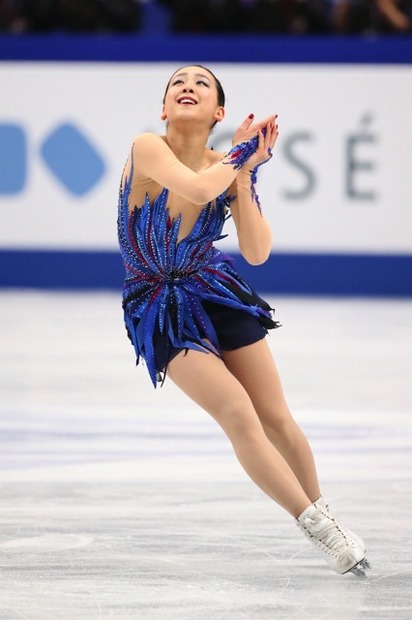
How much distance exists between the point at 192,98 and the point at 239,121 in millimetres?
5718

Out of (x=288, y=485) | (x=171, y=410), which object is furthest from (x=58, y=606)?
(x=171, y=410)

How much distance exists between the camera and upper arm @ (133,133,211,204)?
317 centimetres

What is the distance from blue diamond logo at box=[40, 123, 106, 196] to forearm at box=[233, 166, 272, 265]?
5.89m

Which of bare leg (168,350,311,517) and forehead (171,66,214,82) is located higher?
forehead (171,66,214,82)

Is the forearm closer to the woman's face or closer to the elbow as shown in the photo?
the elbow

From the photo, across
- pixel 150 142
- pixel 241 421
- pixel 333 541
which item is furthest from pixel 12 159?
pixel 333 541

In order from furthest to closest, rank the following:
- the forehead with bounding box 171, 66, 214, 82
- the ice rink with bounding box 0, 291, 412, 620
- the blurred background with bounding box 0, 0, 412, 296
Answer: the blurred background with bounding box 0, 0, 412, 296 < the forehead with bounding box 171, 66, 214, 82 < the ice rink with bounding box 0, 291, 412, 620

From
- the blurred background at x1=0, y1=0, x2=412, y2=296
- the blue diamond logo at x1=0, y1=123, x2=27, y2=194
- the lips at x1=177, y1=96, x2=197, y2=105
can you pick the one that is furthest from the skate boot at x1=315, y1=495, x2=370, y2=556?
the blue diamond logo at x1=0, y1=123, x2=27, y2=194

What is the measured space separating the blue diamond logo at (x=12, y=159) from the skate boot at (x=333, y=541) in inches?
248

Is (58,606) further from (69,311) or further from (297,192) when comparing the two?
(297,192)

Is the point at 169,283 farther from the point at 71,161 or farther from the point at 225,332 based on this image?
the point at 71,161

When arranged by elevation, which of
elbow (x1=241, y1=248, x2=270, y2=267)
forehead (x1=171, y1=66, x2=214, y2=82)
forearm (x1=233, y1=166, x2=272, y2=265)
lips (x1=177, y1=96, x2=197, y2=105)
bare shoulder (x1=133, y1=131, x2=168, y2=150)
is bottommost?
elbow (x1=241, y1=248, x2=270, y2=267)

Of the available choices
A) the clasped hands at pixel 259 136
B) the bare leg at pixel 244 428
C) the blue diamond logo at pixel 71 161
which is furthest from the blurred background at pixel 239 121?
the bare leg at pixel 244 428

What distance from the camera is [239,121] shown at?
9008 millimetres
